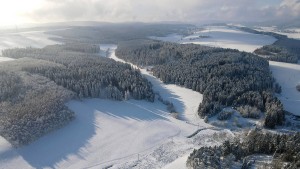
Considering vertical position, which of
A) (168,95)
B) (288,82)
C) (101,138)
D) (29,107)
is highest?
(29,107)

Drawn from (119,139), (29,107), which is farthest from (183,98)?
(29,107)

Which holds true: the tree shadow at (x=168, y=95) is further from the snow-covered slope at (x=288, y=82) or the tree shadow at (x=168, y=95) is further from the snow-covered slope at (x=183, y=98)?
the snow-covered slope at (x=288, y=82)

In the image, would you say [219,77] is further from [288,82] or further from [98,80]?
[98,80]

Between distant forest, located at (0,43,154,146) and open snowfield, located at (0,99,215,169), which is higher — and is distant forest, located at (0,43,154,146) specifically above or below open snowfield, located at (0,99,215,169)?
above

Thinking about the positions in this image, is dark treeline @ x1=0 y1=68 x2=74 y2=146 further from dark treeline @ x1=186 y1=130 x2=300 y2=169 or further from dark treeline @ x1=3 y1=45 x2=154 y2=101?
dark treeline @ x1=186 y1=130 x2=300 y2=169

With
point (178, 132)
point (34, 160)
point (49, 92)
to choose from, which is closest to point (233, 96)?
point (178, 132)

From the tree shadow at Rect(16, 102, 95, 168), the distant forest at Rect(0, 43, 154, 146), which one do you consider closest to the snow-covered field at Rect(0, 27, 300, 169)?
the tree shadow at Rect(16, 102, 95, 168)
